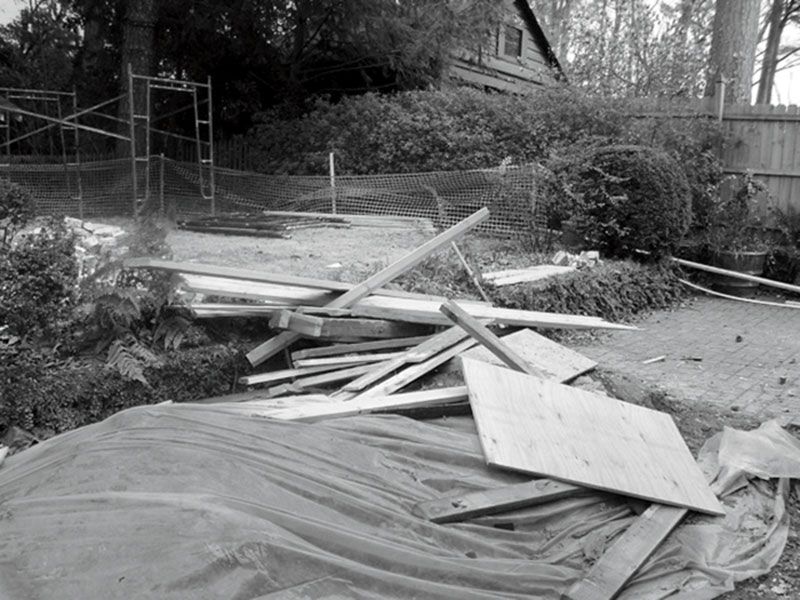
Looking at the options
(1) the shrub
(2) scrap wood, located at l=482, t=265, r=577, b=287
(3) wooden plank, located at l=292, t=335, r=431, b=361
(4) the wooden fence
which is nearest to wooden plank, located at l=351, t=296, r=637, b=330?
(3) wooden plank, located at l=292, t=335, r=431, b=361

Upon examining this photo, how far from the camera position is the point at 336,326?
5.92m

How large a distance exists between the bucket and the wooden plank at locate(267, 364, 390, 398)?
743 cm

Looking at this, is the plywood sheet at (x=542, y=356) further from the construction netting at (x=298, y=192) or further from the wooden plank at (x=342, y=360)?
the construction netting at (x=298, y=192)

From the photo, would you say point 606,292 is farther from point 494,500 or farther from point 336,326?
point 494,500

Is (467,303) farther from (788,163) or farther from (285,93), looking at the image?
(285,93)

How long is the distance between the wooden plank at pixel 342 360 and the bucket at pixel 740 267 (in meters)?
7.15

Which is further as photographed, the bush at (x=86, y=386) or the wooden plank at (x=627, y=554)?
the bush at (x=86, y=386)

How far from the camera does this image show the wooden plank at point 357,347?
580 centimetres

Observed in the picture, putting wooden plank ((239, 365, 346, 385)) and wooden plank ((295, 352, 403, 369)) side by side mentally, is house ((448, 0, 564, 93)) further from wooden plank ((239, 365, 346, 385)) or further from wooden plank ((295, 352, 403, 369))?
wooden plank ((239, 365, 346, 385))

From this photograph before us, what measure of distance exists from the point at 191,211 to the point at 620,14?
14817mm

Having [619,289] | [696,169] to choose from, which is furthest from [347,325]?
[696,169]

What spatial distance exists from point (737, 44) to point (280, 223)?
9.44 m

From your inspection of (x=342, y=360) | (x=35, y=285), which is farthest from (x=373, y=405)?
(x=35, y=285)

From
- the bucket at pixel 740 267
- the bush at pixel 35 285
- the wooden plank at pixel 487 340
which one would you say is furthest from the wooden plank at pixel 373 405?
the bucket at pixel 740 267
